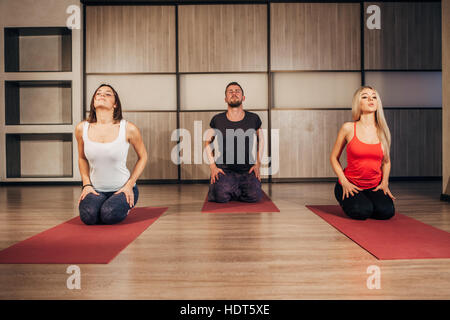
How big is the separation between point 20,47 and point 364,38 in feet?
17.0

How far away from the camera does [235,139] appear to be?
3.05 metres

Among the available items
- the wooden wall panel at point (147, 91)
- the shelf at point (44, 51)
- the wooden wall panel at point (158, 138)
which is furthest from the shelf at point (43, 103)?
the wooden wall panel at point (158, 138)

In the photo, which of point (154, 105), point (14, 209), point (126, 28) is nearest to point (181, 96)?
point (154, 105)

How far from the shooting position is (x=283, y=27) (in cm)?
484

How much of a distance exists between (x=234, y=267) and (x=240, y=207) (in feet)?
4.79

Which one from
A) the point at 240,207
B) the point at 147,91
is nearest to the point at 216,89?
the point at 147,91

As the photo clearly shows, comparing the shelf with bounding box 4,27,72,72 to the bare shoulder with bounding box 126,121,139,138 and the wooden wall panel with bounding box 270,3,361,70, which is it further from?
the bare shoulder with bounding box 126,121,139,138

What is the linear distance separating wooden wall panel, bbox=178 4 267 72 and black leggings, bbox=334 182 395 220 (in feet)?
10.4

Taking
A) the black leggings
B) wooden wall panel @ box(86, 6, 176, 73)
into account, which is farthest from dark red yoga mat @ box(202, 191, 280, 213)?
wooden wall panel @ box(86, 6, 176, 73)

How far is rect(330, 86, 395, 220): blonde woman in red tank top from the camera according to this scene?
228 cm

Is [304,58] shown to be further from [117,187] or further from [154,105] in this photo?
[117,187]

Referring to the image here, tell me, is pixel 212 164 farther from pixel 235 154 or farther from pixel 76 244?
pixel 76 244

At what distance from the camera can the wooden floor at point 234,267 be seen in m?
1.13

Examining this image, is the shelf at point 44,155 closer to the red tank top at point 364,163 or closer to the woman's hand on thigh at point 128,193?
the woman's hand on thigh at point 128,193
